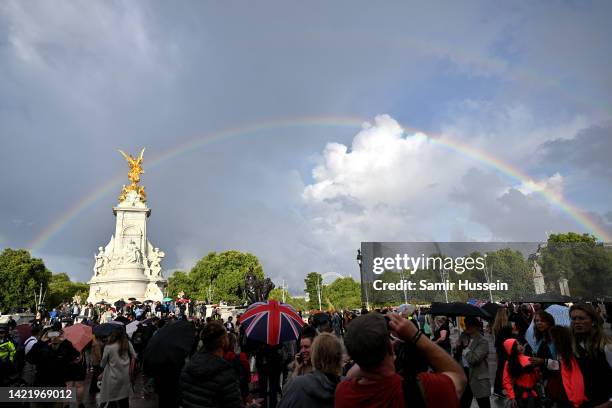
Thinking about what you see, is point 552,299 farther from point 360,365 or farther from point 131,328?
point 360,365

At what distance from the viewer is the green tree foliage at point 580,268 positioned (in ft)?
139

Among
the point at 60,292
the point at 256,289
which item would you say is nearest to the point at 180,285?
the point at 60,292

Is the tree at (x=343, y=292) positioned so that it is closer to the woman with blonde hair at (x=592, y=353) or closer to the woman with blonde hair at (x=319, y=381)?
A: the woman with blonde hair at (x=592, y=353)

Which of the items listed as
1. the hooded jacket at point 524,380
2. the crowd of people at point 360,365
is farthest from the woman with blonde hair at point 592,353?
the hooded jacket at point 524,380

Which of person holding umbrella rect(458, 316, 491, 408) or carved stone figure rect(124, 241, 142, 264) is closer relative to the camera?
person holding umbrella rect(458, 316, 491, 408)

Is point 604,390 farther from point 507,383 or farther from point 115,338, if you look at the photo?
point 115,338

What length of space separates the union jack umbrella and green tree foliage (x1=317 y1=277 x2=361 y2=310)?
3862 inches

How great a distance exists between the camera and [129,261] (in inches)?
1864

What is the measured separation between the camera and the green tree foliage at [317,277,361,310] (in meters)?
105

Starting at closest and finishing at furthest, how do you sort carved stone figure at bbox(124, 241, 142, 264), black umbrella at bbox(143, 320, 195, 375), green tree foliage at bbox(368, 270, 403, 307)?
1. black umbrella at bbox(143, 320, 195, 375)
2. green tree foliage at bbox(368, 270, 403, 307)
3. carved stone figure at bbox(124, 241, 142, 264)

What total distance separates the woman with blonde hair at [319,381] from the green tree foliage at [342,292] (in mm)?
101636

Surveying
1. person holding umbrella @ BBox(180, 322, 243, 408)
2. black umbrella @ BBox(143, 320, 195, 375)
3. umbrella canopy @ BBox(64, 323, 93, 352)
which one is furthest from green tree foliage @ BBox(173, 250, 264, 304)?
person holding umbrella @ BBox(180, 322, 243, 408)

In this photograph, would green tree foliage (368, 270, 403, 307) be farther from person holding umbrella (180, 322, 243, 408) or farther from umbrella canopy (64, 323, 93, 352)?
person holding umbrella (180, 322, 243, 408)

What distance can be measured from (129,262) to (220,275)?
30757 millimetres
